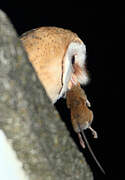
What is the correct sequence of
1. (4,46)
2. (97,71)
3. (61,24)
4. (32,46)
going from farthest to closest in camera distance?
(61,24) < (97,71) < (32,46) < (4,46)

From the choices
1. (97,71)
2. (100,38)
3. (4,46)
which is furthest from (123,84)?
(4,46)

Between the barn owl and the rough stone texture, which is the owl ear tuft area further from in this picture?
the rough stone texture

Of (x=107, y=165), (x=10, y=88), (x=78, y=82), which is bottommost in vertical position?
(x=107, y=165)

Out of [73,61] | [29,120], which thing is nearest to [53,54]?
[73,61]

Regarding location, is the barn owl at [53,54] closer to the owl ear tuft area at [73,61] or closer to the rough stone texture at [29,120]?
the owl ear tuft area at [73,61]

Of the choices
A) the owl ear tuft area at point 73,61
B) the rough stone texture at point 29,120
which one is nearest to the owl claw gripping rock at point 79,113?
the owl ear tuft area at point 73,61

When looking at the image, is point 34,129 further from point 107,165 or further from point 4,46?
point 107,165
